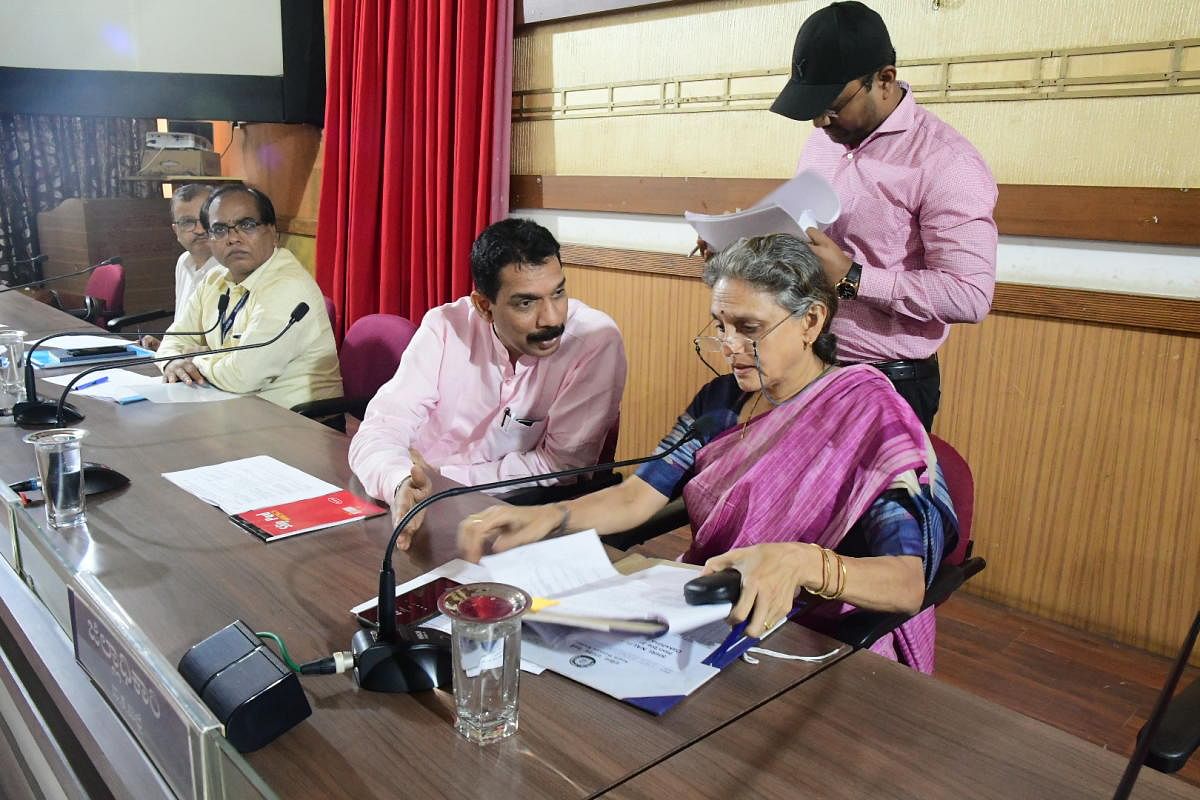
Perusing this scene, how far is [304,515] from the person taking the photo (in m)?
1.43

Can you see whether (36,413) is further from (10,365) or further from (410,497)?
(410,497)

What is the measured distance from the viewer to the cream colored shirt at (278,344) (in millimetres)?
2436

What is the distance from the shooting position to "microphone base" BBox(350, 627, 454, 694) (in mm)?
932

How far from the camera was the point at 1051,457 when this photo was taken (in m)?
A: 2.31

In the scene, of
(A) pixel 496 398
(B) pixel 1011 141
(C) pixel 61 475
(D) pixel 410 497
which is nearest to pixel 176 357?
(A) pixel 496 398

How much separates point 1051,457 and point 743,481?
1.26 metres

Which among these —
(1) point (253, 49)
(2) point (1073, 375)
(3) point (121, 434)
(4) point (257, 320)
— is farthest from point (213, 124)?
(2) point (1073, 375)

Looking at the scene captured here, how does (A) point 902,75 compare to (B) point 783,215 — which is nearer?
(B) point 783,215

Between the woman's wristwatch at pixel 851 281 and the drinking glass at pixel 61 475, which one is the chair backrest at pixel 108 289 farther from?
the woman's wristwatch at pixel 851 281

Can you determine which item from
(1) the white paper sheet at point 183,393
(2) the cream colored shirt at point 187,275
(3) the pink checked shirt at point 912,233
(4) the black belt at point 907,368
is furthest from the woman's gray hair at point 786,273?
(2) the cream colored shirt at point 187,275

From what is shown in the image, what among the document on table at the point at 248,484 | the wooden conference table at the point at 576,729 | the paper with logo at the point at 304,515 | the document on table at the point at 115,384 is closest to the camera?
the wooden conference table at the point at 576,729

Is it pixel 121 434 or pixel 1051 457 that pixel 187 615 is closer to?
pixel 121 434

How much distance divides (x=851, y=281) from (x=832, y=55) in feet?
1.35

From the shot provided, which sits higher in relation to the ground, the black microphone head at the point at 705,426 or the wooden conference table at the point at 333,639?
the black microphone head at the point at 705,426
